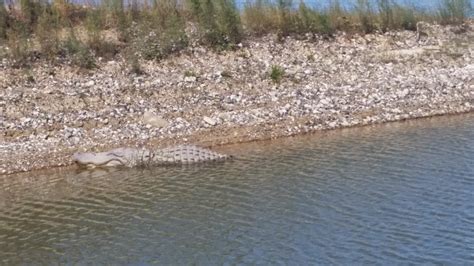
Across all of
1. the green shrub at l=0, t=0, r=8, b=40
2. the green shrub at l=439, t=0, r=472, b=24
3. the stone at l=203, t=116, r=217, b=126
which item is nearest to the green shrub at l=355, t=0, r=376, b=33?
the green shrub at l=439, t=0, r=472, b=24

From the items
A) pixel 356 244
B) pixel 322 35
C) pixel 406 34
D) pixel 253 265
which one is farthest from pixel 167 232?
pixel 406 34

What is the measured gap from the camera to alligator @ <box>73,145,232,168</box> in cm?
1602

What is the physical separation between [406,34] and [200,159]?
11.6 meters

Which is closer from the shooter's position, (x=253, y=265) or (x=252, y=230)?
(x=253, y=265)

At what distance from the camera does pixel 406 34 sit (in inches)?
977

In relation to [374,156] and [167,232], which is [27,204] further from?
[374,156]

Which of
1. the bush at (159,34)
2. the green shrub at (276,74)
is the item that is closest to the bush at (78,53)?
the bush at (159,34)

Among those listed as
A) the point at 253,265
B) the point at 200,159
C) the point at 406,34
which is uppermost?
the point at 406,34

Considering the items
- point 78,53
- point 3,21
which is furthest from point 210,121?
point 3,21

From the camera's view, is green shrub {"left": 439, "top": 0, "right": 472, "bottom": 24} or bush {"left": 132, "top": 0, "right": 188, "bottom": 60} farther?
green shrub {"left": 439, "top": 0, "right": 472, "bottom": 24}

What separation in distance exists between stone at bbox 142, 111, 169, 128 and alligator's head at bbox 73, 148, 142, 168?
198 centimetres

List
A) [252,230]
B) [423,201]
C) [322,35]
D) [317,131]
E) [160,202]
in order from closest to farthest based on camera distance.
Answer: [252,230] < [423,201] < [160,202] < [317,131] < [322,35]

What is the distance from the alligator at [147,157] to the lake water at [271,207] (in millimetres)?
307

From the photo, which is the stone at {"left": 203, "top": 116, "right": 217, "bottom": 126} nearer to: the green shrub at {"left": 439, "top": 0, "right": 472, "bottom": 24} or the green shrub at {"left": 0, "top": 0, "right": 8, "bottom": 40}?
the green shrub at {"left": 0, "top": 0, "right": 8, "bottom": 40}
